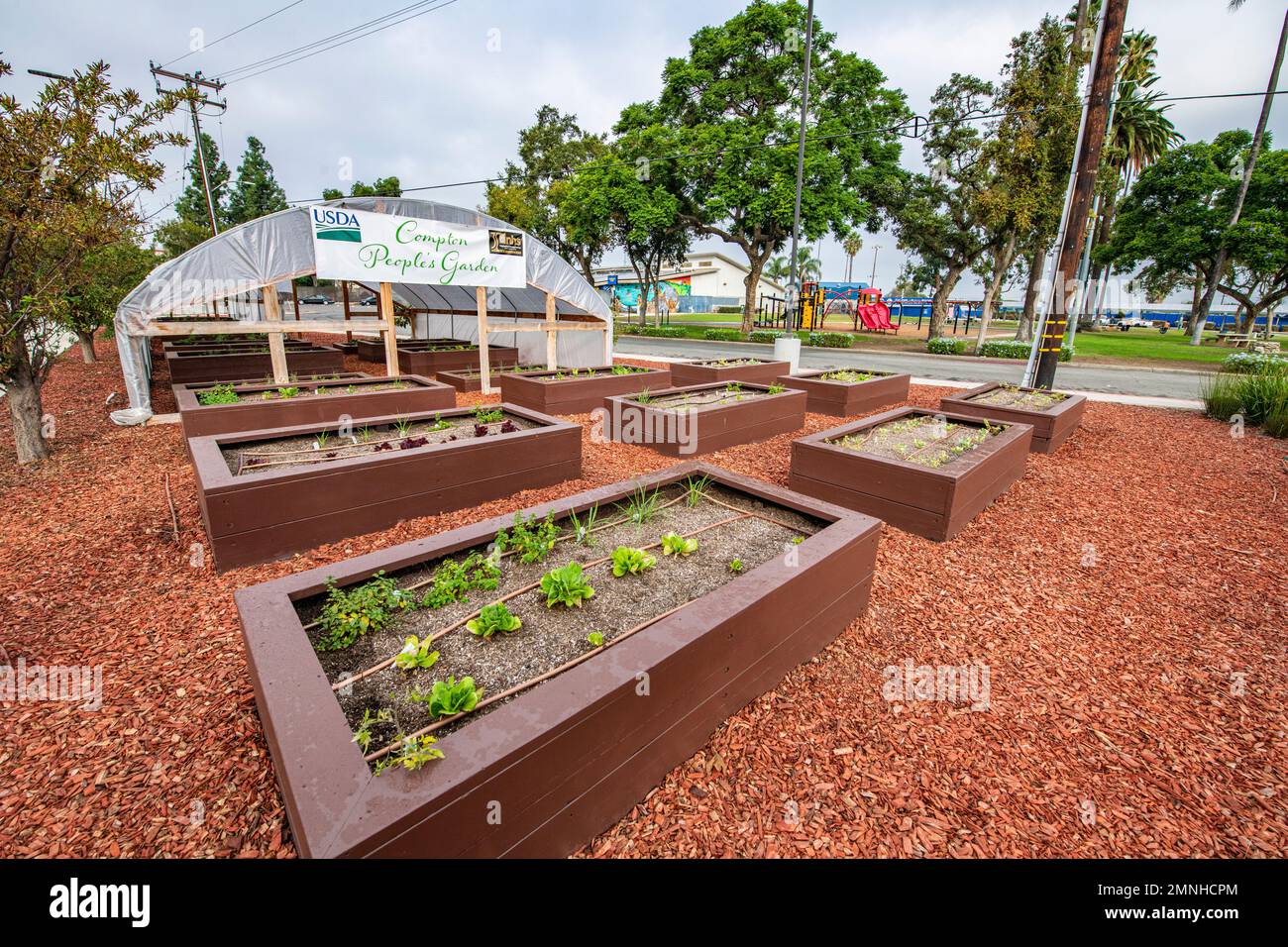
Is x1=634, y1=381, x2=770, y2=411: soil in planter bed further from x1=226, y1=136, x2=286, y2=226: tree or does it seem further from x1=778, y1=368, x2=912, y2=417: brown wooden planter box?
x1=226, y1=136, x2=286, y2=226: tree

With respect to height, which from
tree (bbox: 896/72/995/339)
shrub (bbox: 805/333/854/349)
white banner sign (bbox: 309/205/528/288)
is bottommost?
shrub (bbox: 805/333/854/349)

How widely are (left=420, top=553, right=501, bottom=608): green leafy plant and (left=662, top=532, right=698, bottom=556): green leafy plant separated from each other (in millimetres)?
1028

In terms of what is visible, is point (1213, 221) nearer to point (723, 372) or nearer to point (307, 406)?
point (723, 372)

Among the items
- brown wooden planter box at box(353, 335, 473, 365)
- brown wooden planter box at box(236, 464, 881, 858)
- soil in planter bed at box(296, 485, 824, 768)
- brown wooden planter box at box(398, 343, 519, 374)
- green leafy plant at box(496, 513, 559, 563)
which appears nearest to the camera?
brown wooden planter box at box(236, 464, 881, 858)

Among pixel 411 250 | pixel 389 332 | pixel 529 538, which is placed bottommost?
pixel 529 538

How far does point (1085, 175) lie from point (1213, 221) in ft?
108

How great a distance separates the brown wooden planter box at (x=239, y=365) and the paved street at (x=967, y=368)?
10277 millimetres

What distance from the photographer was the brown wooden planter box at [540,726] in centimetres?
156

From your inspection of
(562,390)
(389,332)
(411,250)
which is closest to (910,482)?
(562,390)

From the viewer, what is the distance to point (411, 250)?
31.8 feet

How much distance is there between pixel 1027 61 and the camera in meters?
19.7

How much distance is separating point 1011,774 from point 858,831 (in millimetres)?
855

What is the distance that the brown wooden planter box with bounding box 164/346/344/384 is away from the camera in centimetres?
1059

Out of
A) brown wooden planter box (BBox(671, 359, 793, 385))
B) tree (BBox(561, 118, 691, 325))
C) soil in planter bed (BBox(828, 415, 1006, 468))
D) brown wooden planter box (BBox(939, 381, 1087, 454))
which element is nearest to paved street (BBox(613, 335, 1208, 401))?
brown wooden planter box (BBox(671, 359, 793, 385))
